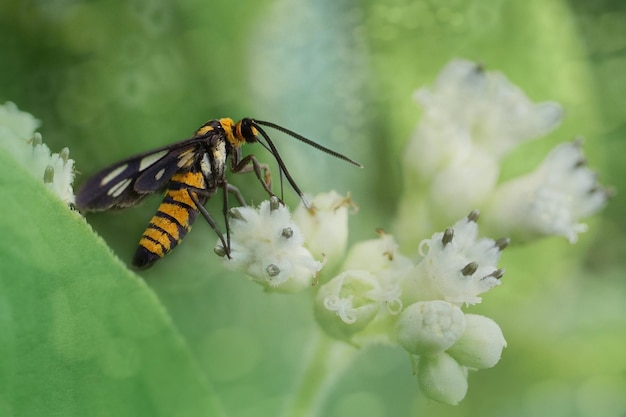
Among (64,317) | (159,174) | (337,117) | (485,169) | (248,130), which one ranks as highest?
(337,117)

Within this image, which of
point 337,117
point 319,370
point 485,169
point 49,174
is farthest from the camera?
point 337,117

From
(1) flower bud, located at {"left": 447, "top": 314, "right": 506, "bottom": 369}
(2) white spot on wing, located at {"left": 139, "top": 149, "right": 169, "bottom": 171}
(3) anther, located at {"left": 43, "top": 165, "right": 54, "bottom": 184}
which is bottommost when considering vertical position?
(1) flower bud, located at {"left": 447, "top": 314, "right": 506, "bottom": 369}

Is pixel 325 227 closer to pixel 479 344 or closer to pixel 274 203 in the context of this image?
pixel 274 203

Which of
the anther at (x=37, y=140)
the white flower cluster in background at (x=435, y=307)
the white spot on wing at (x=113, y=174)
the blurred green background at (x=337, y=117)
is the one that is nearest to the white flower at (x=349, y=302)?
the white flower cluster in background at (x=435, y=307)

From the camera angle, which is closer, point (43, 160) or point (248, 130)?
point (43, 160)

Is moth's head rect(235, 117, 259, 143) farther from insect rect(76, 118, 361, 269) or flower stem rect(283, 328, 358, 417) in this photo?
flower stem rect(283, 328, 358, 417)

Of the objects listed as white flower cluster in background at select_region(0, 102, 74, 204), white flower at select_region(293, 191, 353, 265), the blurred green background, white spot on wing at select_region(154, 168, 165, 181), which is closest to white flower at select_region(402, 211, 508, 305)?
white flower at select_region(293, 191, 353, 265)

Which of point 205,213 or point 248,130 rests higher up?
point 248,130

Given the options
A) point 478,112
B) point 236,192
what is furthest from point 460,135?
point 236,192

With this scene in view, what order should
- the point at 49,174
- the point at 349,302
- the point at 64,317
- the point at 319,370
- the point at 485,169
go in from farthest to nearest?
the point at 485,169 → the point at 319,370 → the point at 349,302 → the point at 49,174 → the point at 64,317
